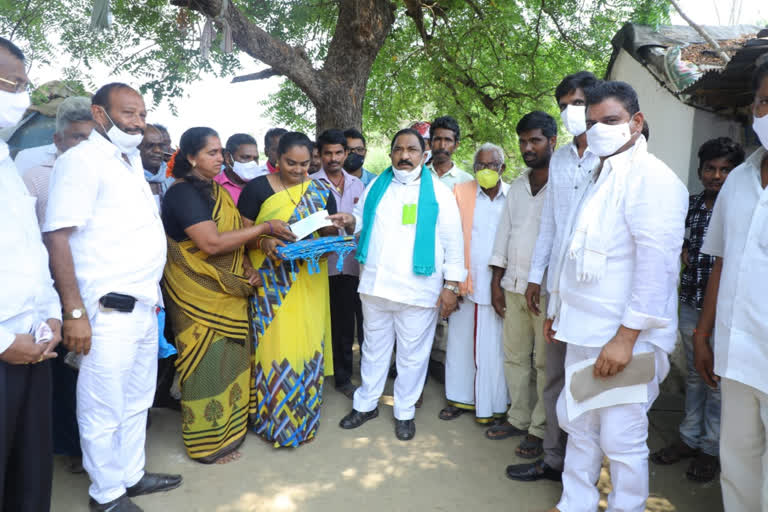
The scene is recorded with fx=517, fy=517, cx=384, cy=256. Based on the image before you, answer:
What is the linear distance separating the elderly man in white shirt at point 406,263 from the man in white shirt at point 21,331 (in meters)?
1.76

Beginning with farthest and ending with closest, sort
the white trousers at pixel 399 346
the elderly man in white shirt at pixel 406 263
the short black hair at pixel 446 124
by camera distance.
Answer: the short black hair at pixel 446 124 < the white trousers at pixel 399 346 < the elderly man in white shirt at pixel 406 263

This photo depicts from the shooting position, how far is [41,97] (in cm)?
304

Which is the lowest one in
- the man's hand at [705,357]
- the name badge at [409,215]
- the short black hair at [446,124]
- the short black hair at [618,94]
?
the man's hand at [705,357]

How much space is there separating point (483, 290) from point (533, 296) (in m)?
0.59

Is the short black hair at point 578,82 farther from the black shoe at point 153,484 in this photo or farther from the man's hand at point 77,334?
the black shoe at point 153,484

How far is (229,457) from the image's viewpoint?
3293 mm

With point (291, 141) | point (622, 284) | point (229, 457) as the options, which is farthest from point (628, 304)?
point (229, 457)

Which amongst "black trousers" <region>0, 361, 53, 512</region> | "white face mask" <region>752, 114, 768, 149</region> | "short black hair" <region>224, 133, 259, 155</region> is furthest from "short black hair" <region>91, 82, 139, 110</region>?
"white face mask" <region>752, 114, 768, 149</region>

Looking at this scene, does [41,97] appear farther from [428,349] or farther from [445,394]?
[445,394]

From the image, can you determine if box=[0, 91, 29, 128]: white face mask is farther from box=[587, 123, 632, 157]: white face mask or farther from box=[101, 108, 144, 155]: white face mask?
box=[587, 123, 632, 157]: white face mask

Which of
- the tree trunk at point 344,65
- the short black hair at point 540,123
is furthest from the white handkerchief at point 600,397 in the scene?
the tree trunk at point 344,65

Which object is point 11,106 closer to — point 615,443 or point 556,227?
point 556,227

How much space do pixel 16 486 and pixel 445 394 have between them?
294 cm

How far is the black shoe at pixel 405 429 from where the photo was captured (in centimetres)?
360
